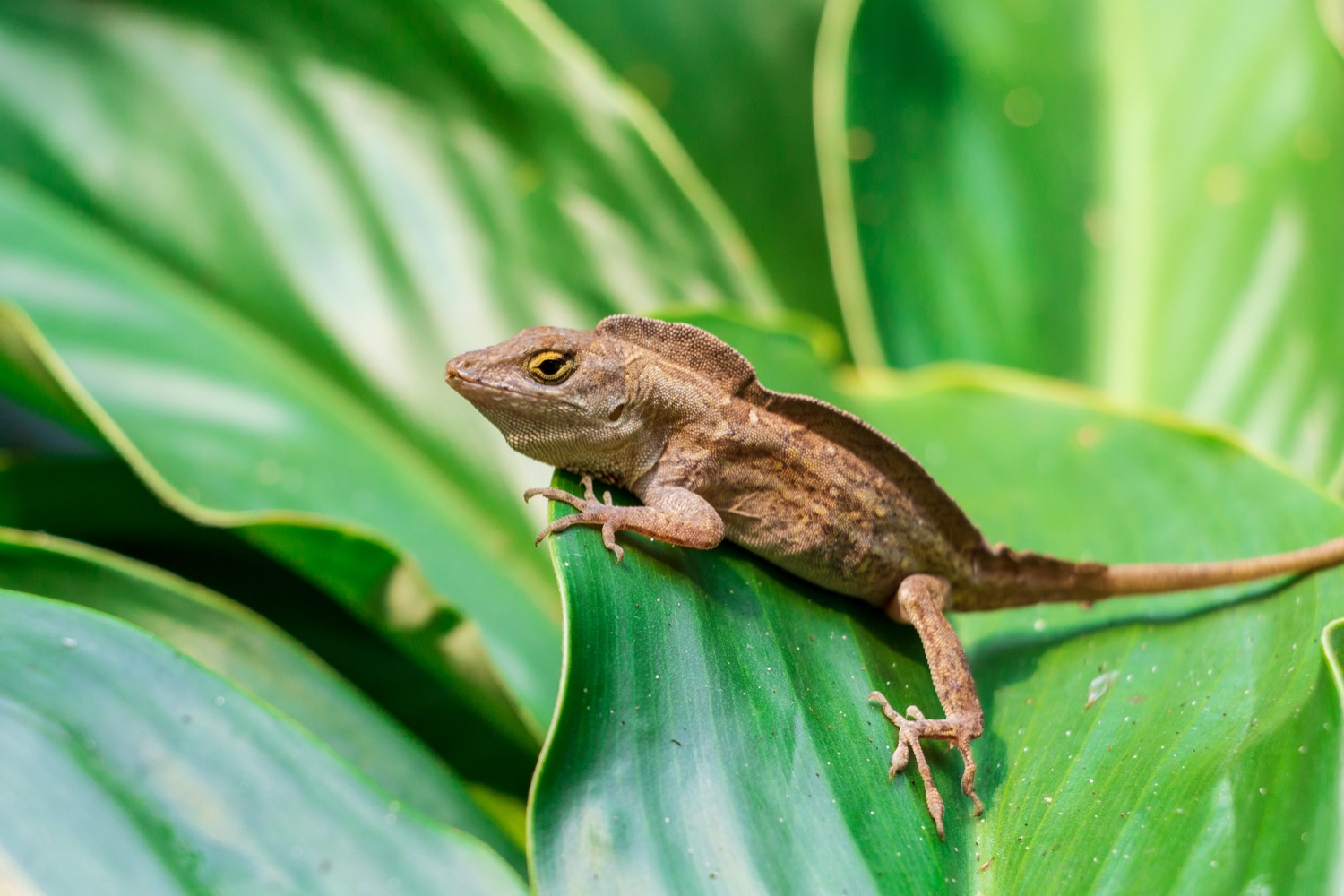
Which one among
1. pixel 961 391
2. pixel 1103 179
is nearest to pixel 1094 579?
pixel 961 391

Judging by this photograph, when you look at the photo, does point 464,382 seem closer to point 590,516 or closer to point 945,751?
point 590,516

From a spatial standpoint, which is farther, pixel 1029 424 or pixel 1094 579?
pixel 1029 424

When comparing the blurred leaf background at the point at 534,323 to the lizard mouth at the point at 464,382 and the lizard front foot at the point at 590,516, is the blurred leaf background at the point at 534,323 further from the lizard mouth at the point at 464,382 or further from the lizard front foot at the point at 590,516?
the lizard mouth at the point at 464,382

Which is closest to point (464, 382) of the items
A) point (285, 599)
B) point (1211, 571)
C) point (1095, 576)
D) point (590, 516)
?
point (590, 516)

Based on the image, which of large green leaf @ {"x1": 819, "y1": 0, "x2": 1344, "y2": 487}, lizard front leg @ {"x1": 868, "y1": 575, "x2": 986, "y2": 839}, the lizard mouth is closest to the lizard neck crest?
the lizard mouth

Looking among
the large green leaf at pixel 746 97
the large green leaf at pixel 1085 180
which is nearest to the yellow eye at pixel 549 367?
the large green leaf at pixel 1085 180

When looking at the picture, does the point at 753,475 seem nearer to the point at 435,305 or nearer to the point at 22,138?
the point at 435,305
